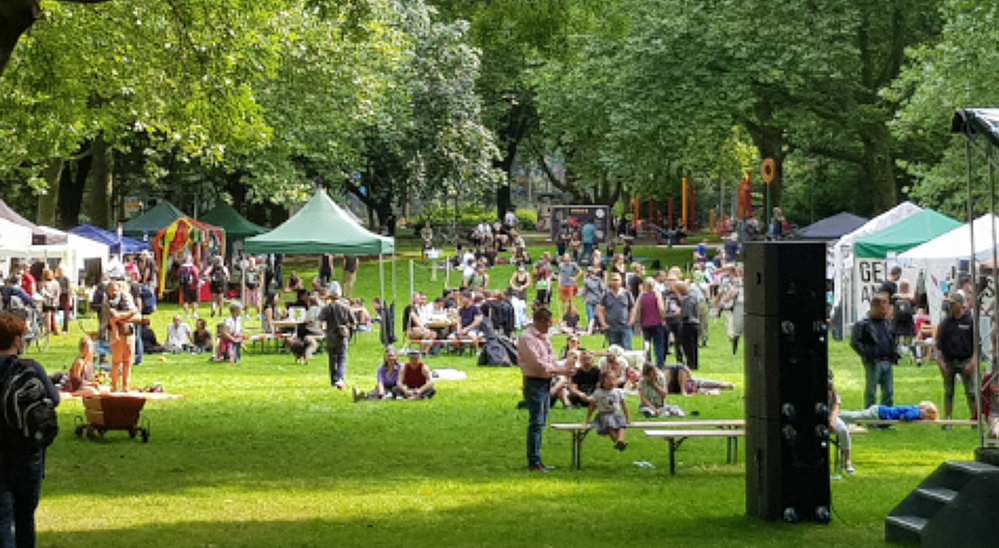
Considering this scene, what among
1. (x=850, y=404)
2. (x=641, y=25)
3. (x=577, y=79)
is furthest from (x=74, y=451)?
(x=577, y=79)

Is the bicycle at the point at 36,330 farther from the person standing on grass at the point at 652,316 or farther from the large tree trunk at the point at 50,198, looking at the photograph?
the large tree trunk at the point at 50,198

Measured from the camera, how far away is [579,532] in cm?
1289

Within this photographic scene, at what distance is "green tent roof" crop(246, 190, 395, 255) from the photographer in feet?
111

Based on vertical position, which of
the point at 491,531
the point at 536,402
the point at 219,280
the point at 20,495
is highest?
the point at 219,280

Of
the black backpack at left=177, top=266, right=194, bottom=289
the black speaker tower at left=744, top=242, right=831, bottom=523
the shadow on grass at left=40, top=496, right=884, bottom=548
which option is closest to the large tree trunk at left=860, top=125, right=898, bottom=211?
the black backpack at left=177, top=266, right=194, bottom=289

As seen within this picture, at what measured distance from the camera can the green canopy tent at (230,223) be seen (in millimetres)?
52281

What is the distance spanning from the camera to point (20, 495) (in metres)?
9.61

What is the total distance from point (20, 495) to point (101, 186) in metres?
43.3

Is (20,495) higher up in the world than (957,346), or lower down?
lower down

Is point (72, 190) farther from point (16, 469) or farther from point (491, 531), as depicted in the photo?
point (16, 469)

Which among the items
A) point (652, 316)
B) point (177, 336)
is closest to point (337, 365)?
point (652, 316)

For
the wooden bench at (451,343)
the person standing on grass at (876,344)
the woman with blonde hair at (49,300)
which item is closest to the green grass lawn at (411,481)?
the person standing on grass at (876,344)

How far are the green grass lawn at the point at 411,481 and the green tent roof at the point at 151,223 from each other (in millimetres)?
26797

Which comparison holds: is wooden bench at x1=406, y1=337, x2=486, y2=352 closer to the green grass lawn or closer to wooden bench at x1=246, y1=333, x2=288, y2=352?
wooden bench at x1=246, y1=333, x2=288, y2=352
